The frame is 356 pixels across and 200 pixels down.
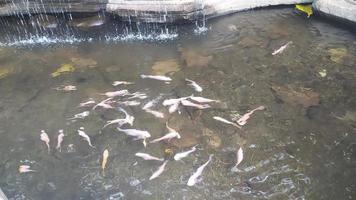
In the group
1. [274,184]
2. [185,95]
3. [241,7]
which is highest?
[241,7]

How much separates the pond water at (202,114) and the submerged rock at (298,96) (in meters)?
0.01

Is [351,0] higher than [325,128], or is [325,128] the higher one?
[351,0]

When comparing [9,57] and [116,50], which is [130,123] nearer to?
[116,50]

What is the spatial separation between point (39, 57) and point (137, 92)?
8.53ft

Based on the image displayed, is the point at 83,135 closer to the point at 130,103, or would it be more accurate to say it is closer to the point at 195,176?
the point at 130,103

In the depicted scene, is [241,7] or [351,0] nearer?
[351,0]

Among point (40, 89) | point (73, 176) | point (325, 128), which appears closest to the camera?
point (73, 176)

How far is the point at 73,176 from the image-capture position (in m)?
4.73

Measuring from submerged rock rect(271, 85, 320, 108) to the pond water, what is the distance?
0.01 m

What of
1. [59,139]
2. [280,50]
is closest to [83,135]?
[59,139]

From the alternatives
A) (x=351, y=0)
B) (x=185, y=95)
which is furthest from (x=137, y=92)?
(x=351, y=0)

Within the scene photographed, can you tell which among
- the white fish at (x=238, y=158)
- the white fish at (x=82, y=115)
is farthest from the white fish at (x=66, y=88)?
the white fish at (x=238, y=158)

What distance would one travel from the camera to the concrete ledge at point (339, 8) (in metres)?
7.53

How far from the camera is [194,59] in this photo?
7062 mm
